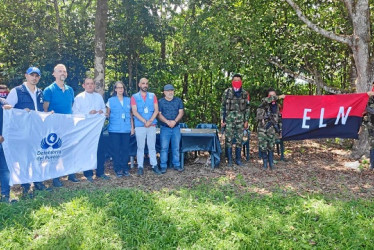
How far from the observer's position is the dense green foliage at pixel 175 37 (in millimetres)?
8188

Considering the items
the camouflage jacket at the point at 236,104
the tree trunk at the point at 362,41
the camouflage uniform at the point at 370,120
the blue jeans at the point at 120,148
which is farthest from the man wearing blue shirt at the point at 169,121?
the tree trunk at the point at 362,41

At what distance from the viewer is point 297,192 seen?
5.20 metres

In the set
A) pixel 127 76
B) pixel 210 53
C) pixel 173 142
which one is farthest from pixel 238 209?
pixel 127 76

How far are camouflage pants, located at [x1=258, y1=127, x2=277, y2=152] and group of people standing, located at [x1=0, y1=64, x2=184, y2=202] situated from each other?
5.78 ft

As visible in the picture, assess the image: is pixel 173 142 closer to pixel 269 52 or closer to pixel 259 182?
pixel 259 182

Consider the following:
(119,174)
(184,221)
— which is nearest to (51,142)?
(119,174)

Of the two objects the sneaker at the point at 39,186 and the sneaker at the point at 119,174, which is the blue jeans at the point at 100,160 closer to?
the sneaker at the point at 119,174

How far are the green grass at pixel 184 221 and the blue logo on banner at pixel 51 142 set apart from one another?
32.1 inches

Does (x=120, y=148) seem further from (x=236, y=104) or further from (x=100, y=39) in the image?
(x=100, y=39)

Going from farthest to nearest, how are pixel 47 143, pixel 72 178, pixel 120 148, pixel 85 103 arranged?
1. pixel 120 148
2. pixel 72 178
3. pixel 85 103
4. pixel 47 143

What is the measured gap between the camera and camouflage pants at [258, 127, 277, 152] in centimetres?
655

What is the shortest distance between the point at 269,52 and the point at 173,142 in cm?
415

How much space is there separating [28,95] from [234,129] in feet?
13.5

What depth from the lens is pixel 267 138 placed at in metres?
6.58
